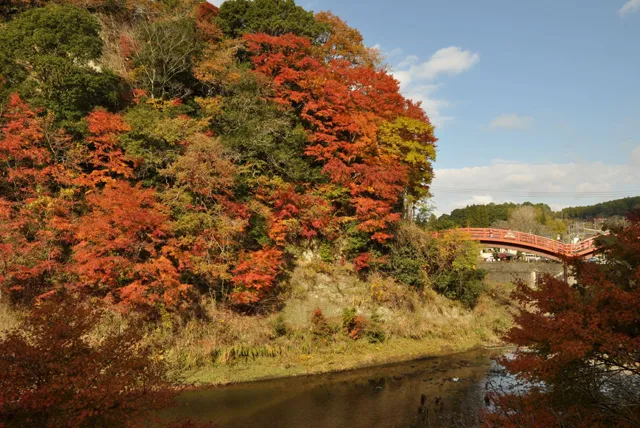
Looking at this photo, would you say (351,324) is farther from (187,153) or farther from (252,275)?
(187,153)

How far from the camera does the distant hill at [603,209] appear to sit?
141 metres

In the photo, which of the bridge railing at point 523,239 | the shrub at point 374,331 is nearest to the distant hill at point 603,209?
the bridge railing at point 523,239

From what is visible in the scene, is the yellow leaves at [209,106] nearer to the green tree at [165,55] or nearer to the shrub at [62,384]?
the green tree at [165,55]

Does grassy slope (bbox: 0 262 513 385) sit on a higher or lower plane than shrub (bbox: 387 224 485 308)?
lower

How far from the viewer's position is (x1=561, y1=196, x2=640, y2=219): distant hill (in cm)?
14075

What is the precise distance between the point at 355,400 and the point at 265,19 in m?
27.7

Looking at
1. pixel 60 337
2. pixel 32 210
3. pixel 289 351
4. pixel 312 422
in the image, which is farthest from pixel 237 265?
pixel 60 337

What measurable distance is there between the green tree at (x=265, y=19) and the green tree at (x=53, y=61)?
1135cm

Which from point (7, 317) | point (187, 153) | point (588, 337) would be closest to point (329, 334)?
point (187, 153)

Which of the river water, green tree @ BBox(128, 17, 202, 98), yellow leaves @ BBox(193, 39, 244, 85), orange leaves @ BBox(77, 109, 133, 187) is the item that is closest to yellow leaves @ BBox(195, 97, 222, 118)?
yellow leaves @ BBox(193, 39, 244, 85)

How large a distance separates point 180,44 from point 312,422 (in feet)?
78.1

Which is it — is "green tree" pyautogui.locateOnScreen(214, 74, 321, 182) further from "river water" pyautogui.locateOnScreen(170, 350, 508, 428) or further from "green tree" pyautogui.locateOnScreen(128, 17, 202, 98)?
"river water" pyautogui.locateOnScreen(170, 350, 508, 428)

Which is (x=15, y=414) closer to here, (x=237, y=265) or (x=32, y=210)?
(x=237, y=265)

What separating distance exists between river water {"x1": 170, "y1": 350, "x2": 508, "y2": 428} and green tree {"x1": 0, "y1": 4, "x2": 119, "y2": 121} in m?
17.8
